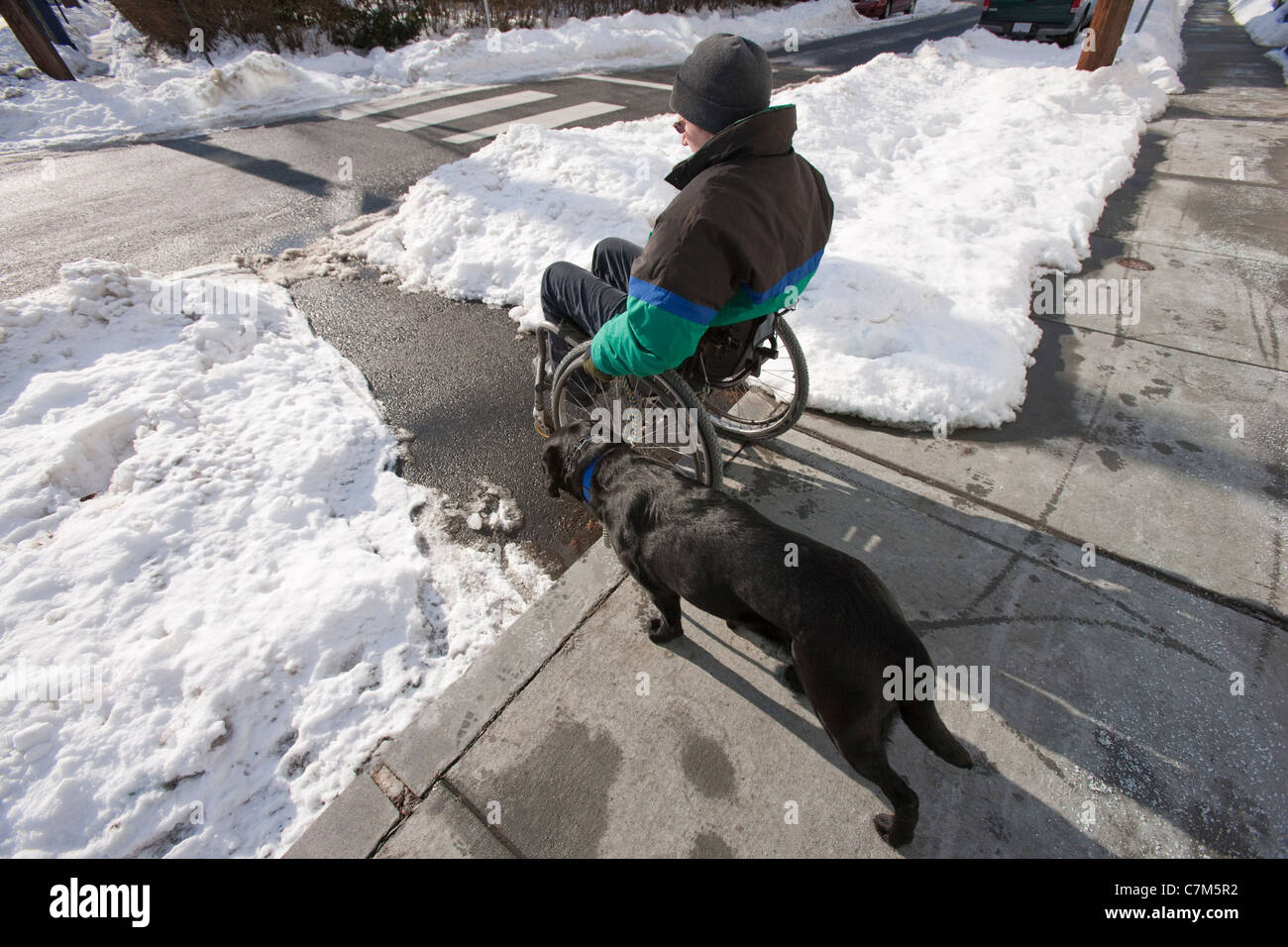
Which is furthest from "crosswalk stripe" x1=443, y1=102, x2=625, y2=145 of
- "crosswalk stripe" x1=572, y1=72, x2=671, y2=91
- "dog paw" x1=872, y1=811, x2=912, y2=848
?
"dog paw" x1=872, y1=811, x2=912, y2=848

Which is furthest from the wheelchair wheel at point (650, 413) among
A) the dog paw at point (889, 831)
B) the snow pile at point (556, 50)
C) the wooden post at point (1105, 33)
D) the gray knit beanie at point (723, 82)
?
the snow pile at point (556, 50)

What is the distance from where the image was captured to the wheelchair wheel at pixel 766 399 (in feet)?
9.02

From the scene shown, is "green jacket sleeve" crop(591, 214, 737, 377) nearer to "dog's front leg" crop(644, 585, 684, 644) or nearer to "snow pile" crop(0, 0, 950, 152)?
"dog's front leg" crop(644, 585, 684, 644)

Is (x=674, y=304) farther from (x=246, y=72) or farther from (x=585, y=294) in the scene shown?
(x=246, y=72)

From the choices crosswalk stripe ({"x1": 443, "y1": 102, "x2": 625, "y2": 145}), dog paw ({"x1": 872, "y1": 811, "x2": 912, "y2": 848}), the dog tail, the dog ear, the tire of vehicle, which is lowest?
dog paw ({"x1": 872, "y1": 811, "x2": 912, "y2": 848})

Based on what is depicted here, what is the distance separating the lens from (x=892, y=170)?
589 cm

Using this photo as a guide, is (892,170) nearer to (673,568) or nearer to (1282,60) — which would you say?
(673,568)

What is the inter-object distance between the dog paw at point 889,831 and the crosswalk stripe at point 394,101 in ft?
34.4

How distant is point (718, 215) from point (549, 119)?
7.66 m

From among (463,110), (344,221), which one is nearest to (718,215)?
(344,221)

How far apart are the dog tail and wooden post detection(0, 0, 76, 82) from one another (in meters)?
15.0

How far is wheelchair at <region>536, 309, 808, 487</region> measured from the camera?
2338 millimetres

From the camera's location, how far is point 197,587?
2316mm
